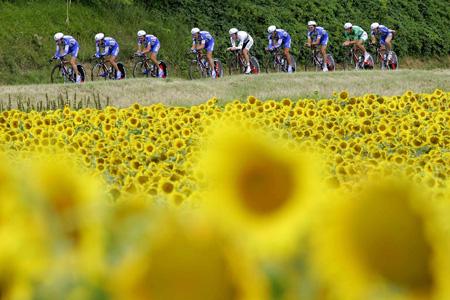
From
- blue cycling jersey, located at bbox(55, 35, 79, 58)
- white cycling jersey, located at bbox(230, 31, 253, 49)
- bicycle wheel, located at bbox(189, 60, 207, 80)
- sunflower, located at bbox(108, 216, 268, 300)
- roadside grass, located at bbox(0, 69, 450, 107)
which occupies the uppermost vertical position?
white cycling jersey, located at bbox(230, 31, 253, 49)

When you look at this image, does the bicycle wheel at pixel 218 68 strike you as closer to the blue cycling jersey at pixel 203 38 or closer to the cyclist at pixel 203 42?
the cyclist at pixel 203 42

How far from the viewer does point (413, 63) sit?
31.7m

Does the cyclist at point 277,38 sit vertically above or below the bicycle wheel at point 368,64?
above

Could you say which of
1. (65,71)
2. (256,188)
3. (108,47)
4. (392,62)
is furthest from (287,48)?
(256,188)

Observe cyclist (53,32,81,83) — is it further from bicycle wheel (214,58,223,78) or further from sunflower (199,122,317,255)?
sunflower (199,122,317,255)

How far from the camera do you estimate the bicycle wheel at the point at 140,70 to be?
75.6 ft

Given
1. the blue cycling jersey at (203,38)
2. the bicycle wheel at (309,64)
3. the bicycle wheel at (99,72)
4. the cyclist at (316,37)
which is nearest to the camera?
the bicycle wheel at (99,72)

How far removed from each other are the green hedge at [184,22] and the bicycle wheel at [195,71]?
0.65m

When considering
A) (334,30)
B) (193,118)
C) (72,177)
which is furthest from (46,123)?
(334,30)

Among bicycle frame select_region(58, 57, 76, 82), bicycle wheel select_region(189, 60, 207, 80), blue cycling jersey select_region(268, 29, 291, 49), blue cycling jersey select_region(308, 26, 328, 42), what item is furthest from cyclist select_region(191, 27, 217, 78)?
bicycle frame select_region(58, 57, 76, 82)

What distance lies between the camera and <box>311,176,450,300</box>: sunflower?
45cm

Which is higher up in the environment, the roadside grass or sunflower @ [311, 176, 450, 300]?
sunflower @ [311, 176, 450, 300]

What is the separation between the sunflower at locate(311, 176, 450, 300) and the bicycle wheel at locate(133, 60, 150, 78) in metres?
22.7

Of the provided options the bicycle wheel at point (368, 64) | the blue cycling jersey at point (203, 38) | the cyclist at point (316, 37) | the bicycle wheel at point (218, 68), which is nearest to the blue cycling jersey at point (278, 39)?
the cyclist at point (316, 37)
